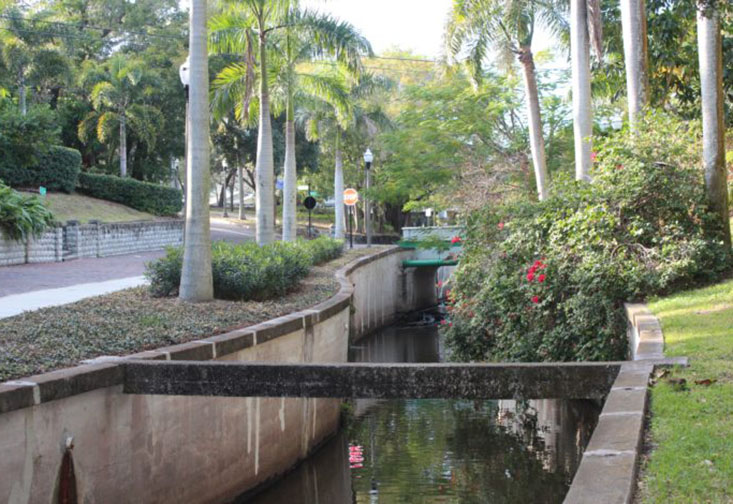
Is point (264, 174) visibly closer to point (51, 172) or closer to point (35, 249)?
point (35, 249)

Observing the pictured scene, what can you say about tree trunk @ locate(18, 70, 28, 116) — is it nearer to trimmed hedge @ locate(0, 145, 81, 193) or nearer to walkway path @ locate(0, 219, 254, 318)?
trimmed hedge @ locate(0, 145, 81, 193)

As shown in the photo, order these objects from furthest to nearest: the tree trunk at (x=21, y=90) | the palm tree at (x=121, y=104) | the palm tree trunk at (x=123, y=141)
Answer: the palm tree trunk at (x=123, y=141)
the palm tree at (x=121, y=104)
the tree trunk at (x=21, y=90)

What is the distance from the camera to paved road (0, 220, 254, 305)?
18.5 metres

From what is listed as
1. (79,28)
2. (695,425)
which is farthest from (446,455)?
(79,28)

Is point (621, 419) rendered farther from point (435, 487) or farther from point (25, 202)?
point (25, 202)

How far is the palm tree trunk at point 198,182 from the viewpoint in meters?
13.9

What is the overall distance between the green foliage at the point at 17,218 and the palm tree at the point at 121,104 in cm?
1899

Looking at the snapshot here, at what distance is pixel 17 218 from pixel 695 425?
66.7 feet

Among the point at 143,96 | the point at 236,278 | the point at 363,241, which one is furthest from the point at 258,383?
the point at 363,241

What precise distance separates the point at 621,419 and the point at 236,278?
9973 millimetres

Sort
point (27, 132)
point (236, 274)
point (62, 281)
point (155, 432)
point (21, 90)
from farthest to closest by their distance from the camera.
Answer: point (21, 90)
point (27, 132)
point (62, 281)
point (236, 274)
point (155, 432)

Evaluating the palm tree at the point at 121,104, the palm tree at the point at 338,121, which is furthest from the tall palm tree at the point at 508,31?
the palm tree at the point at 121,104

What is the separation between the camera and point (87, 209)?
3731 centimetres

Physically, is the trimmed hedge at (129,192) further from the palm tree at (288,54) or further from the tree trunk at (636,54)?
the tree trunk at (636,54)
